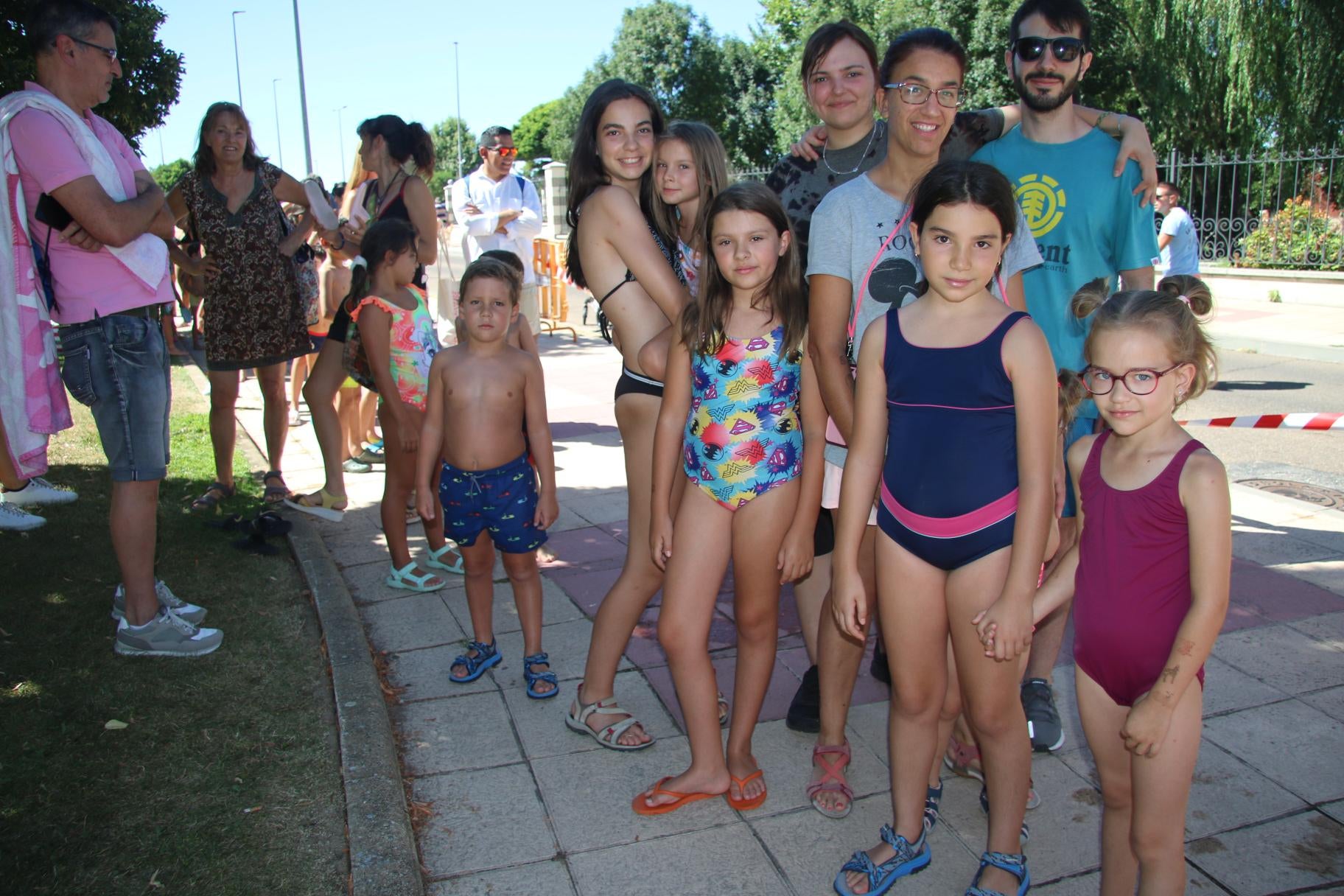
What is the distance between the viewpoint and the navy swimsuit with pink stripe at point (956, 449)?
7.78ft

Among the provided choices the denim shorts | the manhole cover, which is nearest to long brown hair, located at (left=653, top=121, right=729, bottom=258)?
the denim shorts

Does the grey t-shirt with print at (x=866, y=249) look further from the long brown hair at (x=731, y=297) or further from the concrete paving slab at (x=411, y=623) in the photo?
the concrete paving slab at (x=411, y=623)

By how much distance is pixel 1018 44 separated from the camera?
3.30 meters

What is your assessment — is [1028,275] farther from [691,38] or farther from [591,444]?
[691,38]

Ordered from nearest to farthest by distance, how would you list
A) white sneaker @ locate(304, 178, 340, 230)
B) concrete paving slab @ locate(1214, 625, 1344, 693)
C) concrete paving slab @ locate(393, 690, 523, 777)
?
concrete paving slab @ locate(393, 690, 523, 777)
concrete paving slab @ locate(1214, 625, 1344, 693)
white sneaker @ locate(304, 178, 340, 230)

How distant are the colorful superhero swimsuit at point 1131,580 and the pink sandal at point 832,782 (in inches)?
36.9

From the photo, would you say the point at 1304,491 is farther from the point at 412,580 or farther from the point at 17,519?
the point at 17,519

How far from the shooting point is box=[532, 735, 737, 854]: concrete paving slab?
9.53 ft

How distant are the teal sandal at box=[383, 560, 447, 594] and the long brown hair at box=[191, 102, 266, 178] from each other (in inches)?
100

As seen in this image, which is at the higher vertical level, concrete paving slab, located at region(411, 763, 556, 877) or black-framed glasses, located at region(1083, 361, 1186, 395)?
black-framed glasses, located at region(1083, 361, 1186, 395)

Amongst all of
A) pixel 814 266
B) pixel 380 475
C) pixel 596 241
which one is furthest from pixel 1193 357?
pixel 380 475

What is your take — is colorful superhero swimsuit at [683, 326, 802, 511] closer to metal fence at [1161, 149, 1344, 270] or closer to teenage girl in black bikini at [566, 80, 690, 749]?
teenage girl in black bikini at [566, 80, 690, 749]

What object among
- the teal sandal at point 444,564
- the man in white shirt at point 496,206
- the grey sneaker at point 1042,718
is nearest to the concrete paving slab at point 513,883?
the grey sneaker at point 1042,718

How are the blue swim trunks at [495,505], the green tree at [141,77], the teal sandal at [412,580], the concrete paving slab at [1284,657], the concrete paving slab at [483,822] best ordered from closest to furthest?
1. the concrete paving slab at [483,822]
2. the concrete paving slab at [1284,657]
3. the blue swim trunks at [495,505]
4. the teal sandal at [412,580]
5. the green tree at [141,77]
